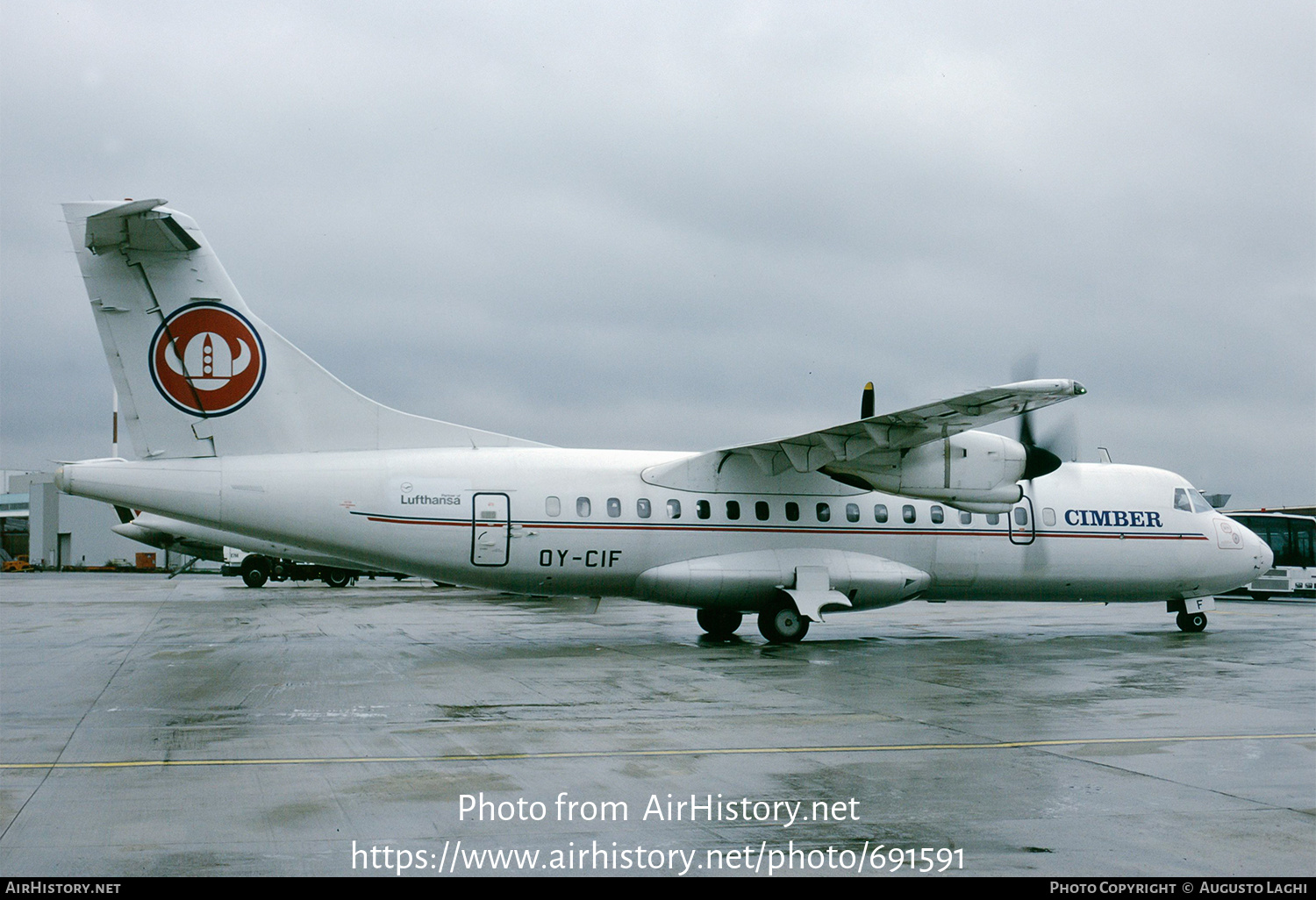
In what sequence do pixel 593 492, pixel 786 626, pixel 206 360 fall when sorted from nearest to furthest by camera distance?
pixel 206 360, pixel 593 492, pixel 786 626

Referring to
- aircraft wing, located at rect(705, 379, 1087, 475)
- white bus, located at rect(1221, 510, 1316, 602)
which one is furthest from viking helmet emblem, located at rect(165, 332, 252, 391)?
white bus, located at rect(1221, 510, 1316, 602)

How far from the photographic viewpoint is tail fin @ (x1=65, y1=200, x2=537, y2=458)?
15.0 m

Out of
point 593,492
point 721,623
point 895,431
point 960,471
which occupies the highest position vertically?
point 895,431

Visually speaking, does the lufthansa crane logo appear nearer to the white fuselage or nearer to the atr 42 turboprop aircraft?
the atr 42 turboprop aircraft

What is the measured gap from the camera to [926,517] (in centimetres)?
1894

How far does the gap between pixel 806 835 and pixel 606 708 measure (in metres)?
5.17

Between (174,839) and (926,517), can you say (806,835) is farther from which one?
(926,517)

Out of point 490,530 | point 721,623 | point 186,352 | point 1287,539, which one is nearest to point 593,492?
point 490,530

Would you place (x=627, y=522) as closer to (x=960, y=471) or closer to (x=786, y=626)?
(x=786, y=626)

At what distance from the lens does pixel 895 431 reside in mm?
16719

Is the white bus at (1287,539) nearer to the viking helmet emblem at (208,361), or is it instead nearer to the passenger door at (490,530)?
the passenger door at (490,530)

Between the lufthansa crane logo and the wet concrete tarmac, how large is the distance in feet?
13.1

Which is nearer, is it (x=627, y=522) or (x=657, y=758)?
(x=657, y=758)

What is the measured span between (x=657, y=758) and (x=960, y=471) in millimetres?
10672
